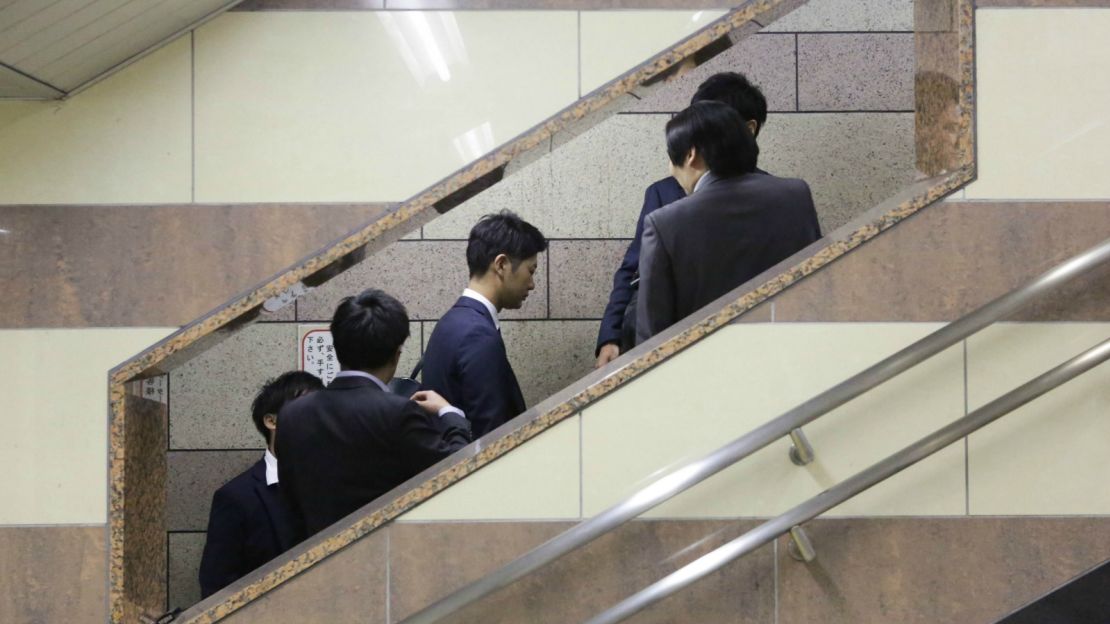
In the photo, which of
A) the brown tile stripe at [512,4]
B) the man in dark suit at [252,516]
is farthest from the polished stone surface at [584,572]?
the brown tile stripe at [512,4]

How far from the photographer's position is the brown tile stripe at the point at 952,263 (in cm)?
268

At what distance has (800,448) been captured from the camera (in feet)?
8.47

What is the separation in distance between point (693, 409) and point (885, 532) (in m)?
0.52

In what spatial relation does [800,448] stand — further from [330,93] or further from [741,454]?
[330,93]

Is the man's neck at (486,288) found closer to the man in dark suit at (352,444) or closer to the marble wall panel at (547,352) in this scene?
the man in dark suit at (352,444)

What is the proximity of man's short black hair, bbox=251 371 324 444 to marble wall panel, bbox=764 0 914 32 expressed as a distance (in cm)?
228

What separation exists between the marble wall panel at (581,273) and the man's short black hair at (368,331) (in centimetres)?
151

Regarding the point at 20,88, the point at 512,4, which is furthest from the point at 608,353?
the point at 20,88

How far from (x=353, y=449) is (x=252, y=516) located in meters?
1.24

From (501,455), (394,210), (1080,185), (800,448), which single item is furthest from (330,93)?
(1080,185)

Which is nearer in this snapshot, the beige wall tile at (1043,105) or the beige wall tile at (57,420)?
the beige wall tile at (1043,105)

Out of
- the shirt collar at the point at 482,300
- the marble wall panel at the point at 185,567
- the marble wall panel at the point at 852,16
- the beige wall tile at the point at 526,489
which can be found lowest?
the marble wall panel at the point at 185,567

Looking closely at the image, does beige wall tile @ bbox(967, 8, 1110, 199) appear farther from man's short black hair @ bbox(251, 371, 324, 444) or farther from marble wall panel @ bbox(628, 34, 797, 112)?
man's short black hair @ bbox(251, 371, 324, 444)

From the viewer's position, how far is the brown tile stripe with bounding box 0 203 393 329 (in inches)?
134
